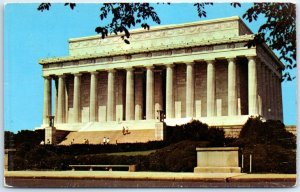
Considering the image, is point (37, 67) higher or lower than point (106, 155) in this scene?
higher

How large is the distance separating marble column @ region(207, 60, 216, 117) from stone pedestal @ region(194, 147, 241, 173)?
2078cm

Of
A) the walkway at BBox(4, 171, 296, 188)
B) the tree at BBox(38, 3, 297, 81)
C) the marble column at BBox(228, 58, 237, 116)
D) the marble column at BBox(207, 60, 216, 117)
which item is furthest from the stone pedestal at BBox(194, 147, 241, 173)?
the marble column at BBox(207, 60, 216, 117)

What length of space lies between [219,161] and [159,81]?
24.5m

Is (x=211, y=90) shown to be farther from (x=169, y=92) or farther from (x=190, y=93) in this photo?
(x=169, y=92)

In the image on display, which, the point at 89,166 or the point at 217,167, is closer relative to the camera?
the point at 217,167

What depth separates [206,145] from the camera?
2189cm

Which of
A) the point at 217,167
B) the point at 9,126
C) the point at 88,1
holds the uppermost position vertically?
the point at 88,1

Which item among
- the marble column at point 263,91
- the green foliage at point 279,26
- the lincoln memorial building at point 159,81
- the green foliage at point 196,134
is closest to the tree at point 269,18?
the green foliage at point 279,26

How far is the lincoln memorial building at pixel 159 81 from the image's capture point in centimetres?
3919

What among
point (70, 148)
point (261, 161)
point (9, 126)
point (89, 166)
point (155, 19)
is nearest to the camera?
point (155, 19)

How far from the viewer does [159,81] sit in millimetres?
44562

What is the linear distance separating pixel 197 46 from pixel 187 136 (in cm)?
1542

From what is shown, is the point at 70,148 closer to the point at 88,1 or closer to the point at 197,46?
the point at 88,1

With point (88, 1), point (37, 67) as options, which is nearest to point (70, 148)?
point (37, 67)
